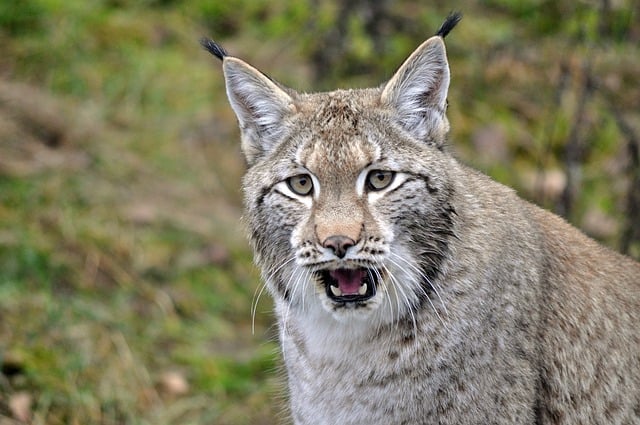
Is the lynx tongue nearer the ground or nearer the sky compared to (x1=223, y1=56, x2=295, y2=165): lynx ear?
nearer the ground

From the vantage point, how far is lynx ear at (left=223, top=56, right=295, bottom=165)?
500cm

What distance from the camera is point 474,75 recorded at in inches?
421

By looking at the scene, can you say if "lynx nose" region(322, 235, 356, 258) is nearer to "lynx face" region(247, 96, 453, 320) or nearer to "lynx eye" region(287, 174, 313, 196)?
"lynx face" region(247, 96, 453, 320)

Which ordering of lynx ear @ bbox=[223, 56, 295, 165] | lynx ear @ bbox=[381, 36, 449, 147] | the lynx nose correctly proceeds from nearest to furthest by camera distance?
the lynx nose
lynx ear @ bbox=[381, 36, 449, 147]
lynx ear @ bbox=[223, 56, 295, 165]

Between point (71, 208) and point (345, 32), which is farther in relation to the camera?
point (345, 32)

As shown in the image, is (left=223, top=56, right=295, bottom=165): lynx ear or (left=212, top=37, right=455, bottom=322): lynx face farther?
(left=223, top=56, right=295, bottom=165): lynx ear

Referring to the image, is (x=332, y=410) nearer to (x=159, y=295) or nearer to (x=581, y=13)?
(x=159, y=295)

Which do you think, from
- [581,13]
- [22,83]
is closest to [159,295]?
[22,83]

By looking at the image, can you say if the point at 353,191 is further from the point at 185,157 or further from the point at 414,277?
the point at 185,157

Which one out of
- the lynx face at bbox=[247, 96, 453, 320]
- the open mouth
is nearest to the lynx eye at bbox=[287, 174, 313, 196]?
the lynx face at bbox=[247, 96, 453, 320]

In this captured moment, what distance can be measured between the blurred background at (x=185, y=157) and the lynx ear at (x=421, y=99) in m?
0.73

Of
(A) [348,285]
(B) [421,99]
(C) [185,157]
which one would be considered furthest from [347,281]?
(C) [185,157]

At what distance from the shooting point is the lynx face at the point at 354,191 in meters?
4.49

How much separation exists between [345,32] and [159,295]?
3281 millimetres
